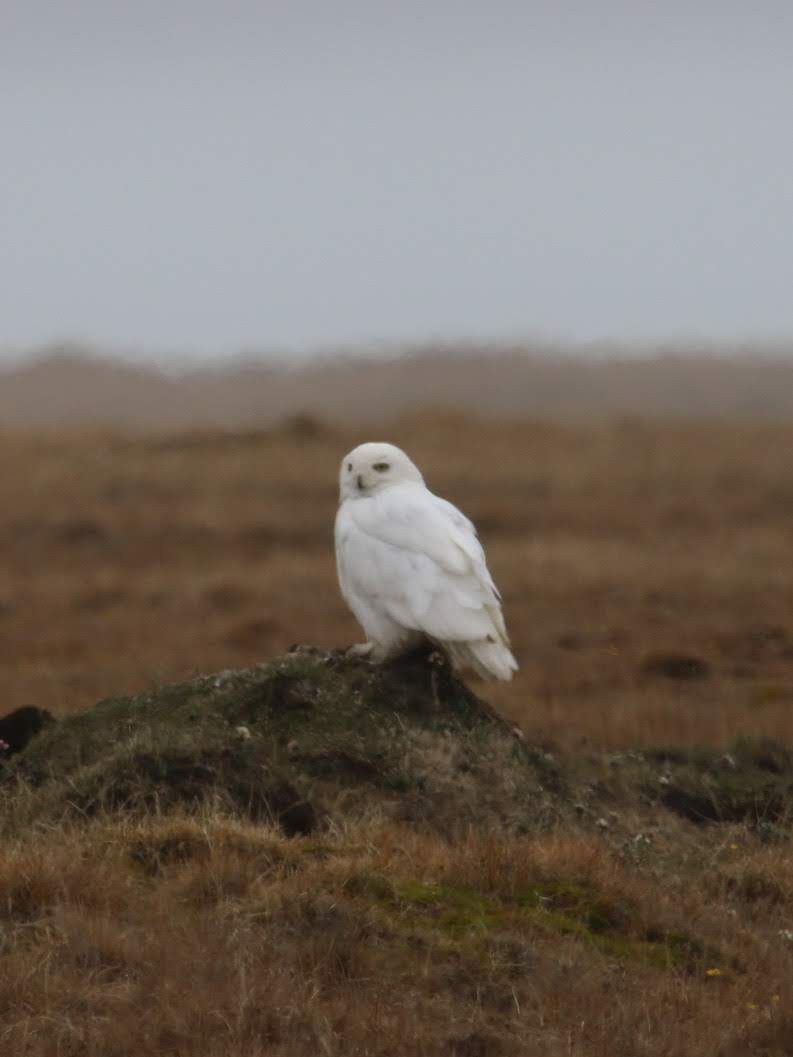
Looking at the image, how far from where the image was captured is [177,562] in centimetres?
1998

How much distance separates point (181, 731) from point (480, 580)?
141 centimetres

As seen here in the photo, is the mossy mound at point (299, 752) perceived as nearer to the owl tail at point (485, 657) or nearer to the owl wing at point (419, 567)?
the owl tail at point (485, 657)

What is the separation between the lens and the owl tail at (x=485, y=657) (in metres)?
9.02

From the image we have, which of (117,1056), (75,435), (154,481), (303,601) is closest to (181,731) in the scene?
(117,1056)

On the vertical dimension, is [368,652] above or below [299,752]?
above

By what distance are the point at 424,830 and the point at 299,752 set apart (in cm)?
77

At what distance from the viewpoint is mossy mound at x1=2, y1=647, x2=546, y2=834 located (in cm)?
858

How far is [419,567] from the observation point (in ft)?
29.6

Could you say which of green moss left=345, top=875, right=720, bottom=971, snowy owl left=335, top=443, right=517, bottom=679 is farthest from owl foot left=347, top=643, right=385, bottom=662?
green moss left=345, top=875, right=720, bottom=971

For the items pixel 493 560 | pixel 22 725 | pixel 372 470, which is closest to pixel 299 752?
pixel 372 470

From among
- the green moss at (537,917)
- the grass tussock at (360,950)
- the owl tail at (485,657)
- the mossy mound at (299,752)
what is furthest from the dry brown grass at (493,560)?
the green moss at (537,917)

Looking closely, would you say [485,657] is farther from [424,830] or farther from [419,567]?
[424,830]

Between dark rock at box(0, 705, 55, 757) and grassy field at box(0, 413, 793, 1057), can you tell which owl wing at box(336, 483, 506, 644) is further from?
dark rock at box(0, 705, 55, 757)

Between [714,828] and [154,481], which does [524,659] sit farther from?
[154,481]
